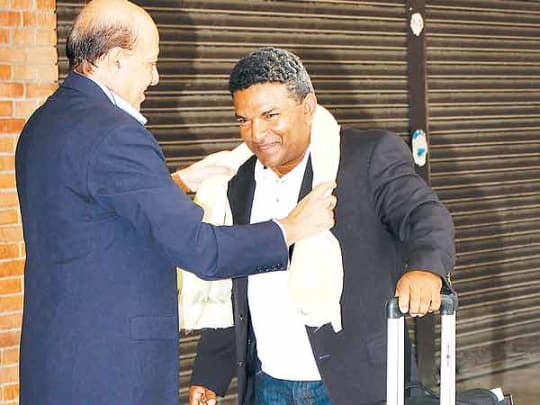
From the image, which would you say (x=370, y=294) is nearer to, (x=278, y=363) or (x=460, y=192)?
(x=278, y=363)

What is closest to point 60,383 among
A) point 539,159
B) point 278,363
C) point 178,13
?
point 278,363

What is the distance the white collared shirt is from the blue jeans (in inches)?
0.8

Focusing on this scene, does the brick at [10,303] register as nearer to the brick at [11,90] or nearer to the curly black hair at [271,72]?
the brick at [11,90]

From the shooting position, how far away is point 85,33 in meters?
3.12

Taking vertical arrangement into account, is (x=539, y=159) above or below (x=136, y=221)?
above

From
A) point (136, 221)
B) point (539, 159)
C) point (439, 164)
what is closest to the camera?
point (136, 221)

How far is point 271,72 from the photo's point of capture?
344cm

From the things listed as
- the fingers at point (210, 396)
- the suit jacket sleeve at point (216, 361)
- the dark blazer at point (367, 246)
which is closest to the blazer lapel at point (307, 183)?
the dark blazer at point (367, 246)

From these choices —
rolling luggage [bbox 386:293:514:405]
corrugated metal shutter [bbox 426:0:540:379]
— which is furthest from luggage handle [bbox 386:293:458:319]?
corrugated metal shutter [bbox 426:0:540:379]

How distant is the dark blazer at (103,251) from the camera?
298 centimetres

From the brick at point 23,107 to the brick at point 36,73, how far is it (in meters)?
0.12

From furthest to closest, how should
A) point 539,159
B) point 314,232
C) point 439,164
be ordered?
point 539,159, point 439,164, point 314,232

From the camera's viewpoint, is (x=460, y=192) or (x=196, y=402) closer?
(x=196, y=402)

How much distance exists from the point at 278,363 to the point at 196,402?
0.42 metres
